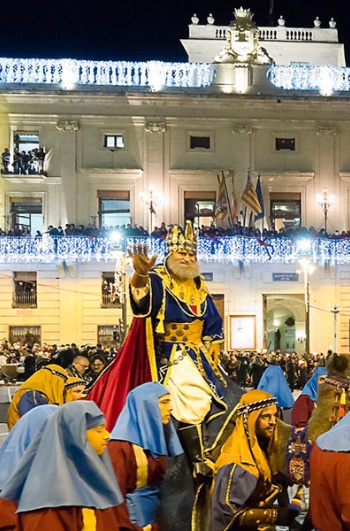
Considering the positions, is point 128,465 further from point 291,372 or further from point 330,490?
point 291,372

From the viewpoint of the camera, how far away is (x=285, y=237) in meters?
31.4

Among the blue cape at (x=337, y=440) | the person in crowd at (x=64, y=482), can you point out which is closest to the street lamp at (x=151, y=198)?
the blue cape at (x=337, y=440)

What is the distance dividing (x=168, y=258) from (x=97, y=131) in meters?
24.9

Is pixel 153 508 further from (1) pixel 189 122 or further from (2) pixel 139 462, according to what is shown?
(1) pixel 189 122

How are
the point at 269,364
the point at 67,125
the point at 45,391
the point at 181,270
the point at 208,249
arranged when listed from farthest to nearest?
the point at 67,125, the point at 208,249, the point at 269,364, the point at 181,270, the point at 45,391

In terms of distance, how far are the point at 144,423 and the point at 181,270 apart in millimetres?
3255

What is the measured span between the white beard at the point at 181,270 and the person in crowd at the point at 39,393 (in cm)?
171

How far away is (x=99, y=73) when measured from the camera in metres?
32.5

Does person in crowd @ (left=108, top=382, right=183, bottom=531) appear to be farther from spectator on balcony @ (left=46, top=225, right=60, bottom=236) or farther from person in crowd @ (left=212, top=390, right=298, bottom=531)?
spectator on balcony @ (left=46, top=225, right=60, bottom=236)

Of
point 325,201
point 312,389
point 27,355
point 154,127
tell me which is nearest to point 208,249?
point 325,201

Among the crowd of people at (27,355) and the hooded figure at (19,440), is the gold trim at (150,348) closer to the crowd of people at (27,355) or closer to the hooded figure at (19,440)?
the hooded figure at (19,440)

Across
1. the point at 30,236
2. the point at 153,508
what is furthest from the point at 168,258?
the point at 30,236

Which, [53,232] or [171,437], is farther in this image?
[53,232]

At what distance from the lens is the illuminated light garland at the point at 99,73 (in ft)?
106
